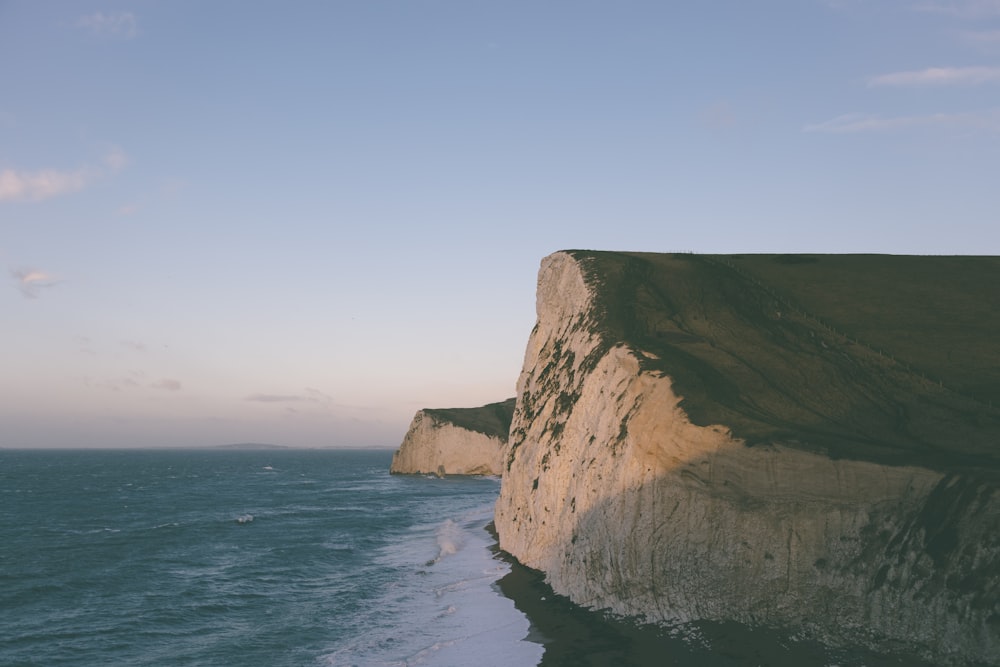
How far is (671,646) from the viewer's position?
22.0m

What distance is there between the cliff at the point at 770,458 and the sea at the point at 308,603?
4.87 ft

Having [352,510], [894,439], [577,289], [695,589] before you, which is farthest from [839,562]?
[352,510]

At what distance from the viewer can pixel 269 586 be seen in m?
36.4

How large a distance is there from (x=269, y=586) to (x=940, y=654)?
103 feet

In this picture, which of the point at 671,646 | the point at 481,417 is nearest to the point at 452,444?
the point at 481,417

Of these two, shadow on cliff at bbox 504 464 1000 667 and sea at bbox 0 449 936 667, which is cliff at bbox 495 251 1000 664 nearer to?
shadow on cliff at bbox 504 464 1000 667

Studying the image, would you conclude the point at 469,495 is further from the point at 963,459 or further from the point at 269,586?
the point at 963,459

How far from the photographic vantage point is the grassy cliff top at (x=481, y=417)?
123 m

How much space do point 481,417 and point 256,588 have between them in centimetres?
9604

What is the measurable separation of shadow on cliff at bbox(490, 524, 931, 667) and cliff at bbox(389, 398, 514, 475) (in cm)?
9392

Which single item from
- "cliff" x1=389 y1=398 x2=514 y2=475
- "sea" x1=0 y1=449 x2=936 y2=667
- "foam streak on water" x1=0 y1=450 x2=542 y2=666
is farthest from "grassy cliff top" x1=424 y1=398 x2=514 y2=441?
"sea" x1=0 y1=449 x2=936 y2=667

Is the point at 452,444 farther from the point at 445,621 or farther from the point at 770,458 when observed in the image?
the point at 770,458

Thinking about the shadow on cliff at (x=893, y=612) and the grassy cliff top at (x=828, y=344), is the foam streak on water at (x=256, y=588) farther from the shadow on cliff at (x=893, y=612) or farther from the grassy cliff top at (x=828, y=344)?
the grassy cliff top at (x=828, y=344)

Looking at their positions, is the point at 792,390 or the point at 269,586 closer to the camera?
the point at 792,390
